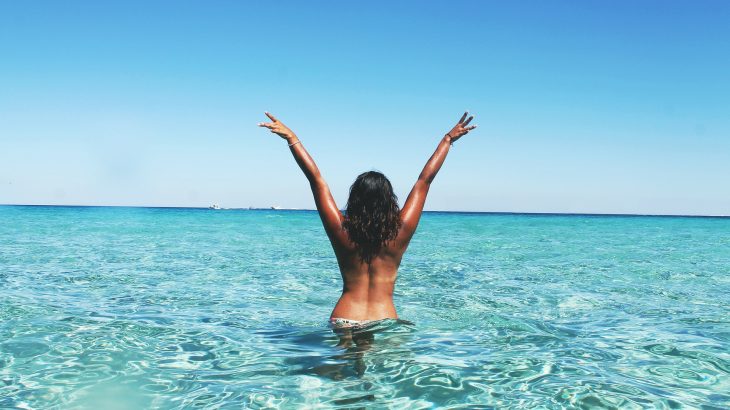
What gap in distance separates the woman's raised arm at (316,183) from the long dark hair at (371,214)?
0.10 metres

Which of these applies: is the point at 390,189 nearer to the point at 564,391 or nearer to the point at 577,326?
the point at 564,391

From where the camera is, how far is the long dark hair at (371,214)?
5.12m

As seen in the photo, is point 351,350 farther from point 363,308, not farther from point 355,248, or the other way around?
point 355,248

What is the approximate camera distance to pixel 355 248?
5.23 metres

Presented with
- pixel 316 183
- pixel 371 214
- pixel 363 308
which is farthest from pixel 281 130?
pixel 363 308

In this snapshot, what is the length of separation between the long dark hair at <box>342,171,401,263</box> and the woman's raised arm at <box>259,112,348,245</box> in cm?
10

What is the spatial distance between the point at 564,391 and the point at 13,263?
14753 millimetres

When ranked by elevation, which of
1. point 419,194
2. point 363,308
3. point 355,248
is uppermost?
point 419,194

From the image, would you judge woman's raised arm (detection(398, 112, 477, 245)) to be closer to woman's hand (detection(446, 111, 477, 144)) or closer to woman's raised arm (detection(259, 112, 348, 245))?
woman's hand (detection(446, 111, 477, 144))

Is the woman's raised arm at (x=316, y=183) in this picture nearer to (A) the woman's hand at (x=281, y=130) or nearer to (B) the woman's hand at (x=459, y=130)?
(A) the woman's hand at (x=281, y=130)

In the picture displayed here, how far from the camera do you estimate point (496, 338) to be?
6574 mm

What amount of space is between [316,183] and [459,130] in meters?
1.68

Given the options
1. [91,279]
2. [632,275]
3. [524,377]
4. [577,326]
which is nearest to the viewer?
[524,377]

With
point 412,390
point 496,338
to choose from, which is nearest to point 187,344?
point 412,390
